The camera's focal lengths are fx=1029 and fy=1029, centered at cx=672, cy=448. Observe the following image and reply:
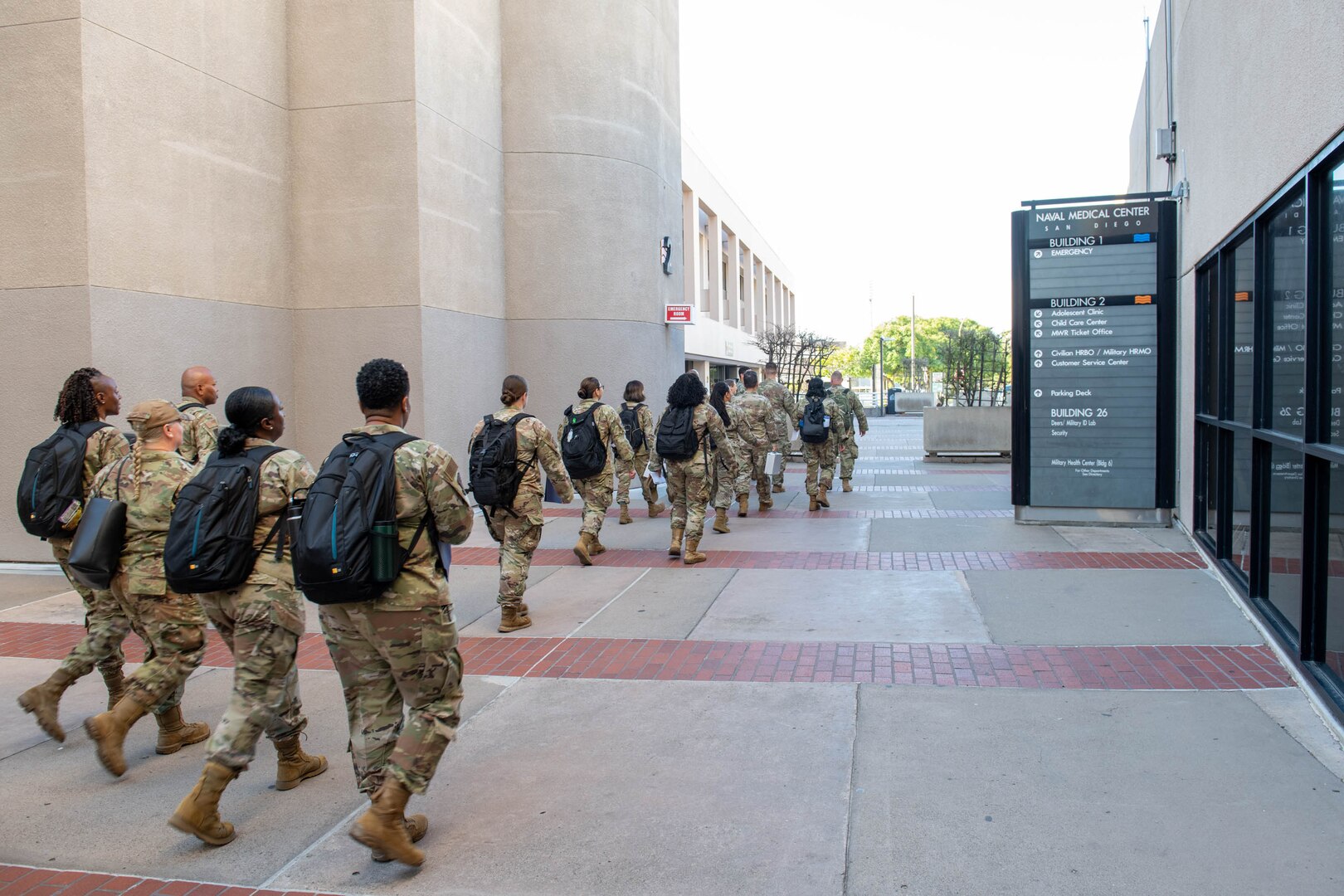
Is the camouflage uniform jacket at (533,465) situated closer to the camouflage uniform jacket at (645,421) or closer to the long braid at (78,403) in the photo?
the long braid at (78,403)

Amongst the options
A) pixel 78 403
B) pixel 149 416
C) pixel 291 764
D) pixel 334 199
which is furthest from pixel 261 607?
pixel 334 199

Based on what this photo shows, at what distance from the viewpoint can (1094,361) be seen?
1052 centimetres

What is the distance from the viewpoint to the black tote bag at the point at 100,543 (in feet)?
14.9

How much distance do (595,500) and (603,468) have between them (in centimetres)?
33

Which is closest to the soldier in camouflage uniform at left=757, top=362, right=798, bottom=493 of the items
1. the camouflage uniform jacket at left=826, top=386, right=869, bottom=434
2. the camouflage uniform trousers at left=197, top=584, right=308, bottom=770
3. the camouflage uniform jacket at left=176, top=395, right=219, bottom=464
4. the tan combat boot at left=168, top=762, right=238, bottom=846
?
the camouflage uniform jacket at left=826, top=386, right=869, bottom=434

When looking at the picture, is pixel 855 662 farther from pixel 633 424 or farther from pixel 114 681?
pixel 633 424

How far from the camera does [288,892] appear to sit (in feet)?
11.7

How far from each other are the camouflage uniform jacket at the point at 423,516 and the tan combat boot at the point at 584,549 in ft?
18.0

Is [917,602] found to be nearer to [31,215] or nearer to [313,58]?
[31,215]

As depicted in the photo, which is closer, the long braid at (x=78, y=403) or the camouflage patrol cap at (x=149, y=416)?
the camouflage patrol cap at (x=149, y=416)

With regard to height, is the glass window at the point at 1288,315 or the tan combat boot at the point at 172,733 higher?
the glass window at the point at 1288,315

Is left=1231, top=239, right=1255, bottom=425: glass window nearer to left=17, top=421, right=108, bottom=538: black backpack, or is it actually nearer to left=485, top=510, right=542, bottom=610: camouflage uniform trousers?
left=485, top=510, right=542, bottom=610: camouflage uniform trousers

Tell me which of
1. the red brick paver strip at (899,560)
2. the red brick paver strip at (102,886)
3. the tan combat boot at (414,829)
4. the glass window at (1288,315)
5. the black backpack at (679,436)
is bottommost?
the red brick paver strip at (102,886)

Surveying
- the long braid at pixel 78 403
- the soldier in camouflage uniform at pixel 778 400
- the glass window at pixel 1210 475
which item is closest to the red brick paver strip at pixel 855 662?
the long braid at pixel 78 403
